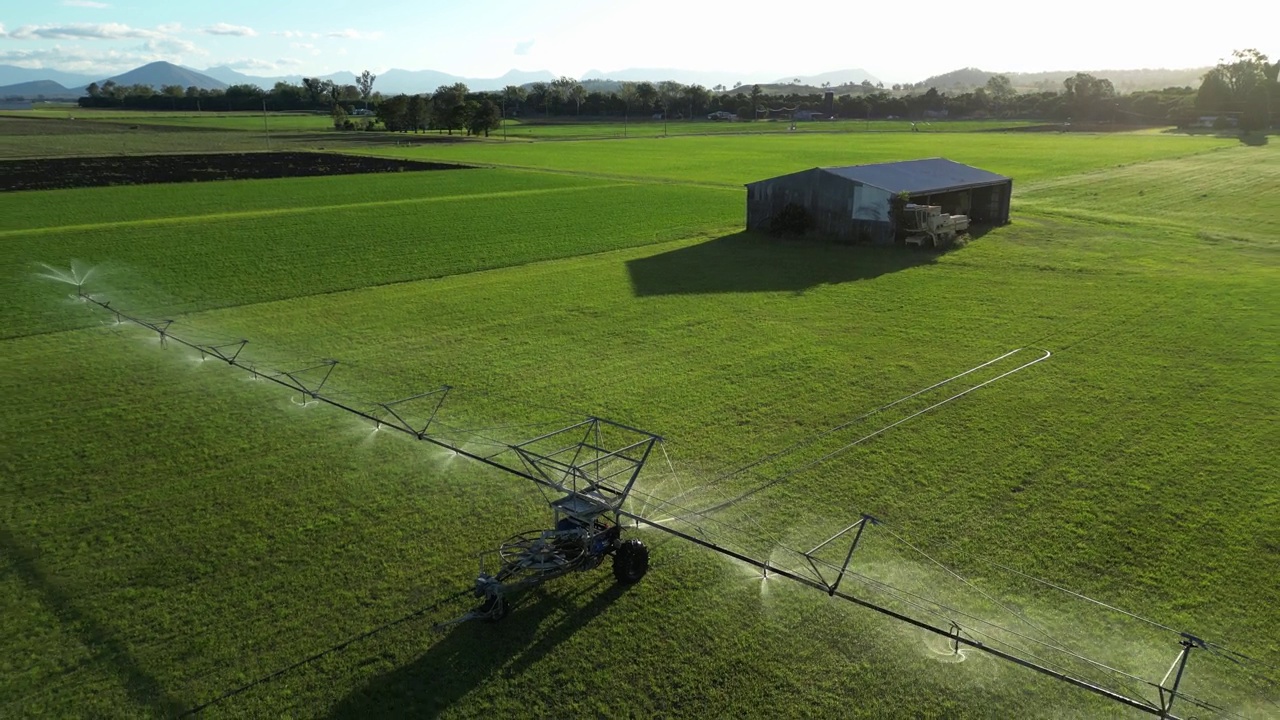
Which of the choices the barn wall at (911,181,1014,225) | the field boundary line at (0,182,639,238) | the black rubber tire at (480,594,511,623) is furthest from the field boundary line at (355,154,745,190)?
the black rubber tire at (480,594,511,623)

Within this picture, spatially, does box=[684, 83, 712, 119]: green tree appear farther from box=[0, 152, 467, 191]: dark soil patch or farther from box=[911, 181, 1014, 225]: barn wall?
box=[911, 181, 1014, 225]: barn wall

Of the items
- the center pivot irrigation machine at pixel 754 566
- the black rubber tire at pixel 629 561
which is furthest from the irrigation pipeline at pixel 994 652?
the black rubber tire at pixel 629 561

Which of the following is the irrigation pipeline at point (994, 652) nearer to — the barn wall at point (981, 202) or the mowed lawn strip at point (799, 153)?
the barn wall at point (981, 202)

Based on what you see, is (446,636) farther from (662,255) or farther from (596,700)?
(662,255)

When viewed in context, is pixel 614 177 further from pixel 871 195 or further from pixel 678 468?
pixel 678 468

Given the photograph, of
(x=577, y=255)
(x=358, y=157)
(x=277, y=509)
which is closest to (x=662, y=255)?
(x=577, y=255)
